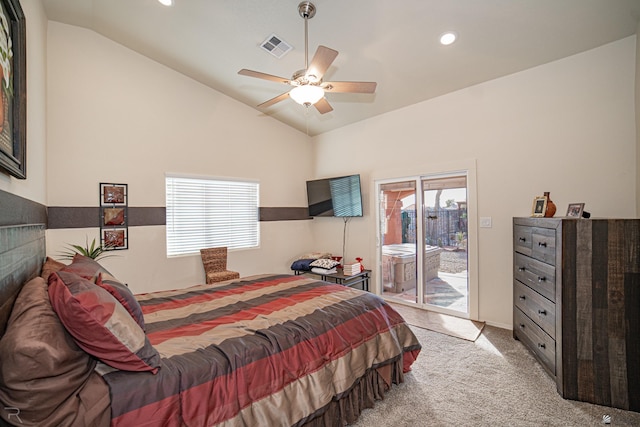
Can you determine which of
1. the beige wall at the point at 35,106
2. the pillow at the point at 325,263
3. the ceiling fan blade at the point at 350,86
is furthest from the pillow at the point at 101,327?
the pillow at the point at 325,263

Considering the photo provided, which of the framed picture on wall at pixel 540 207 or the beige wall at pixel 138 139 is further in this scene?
the beige wall at pixel 138 139

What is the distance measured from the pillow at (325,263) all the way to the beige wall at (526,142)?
1646 millimetres

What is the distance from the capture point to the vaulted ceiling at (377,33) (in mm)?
2402

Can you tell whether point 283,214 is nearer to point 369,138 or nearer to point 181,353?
point 369,138

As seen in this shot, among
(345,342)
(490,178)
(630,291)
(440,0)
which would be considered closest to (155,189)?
(345,342)

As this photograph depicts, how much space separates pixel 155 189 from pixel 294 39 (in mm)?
Answer: 2567

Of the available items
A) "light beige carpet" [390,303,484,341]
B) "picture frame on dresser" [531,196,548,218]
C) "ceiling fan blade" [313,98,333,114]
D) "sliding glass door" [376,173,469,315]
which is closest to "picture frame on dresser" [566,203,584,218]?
"picture frame on dresser" [531,196,548,218]

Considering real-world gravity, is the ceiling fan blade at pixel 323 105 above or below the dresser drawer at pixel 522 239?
above

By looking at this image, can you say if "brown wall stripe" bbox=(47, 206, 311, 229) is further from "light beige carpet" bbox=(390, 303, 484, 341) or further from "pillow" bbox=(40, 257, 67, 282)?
"light beige carpet" bbox=(390, 303, 484, 341)

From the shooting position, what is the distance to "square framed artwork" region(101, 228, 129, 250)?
3299 millimetres

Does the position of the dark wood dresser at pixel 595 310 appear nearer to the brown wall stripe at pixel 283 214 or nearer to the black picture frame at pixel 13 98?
the black picture frame at pixel 13 98

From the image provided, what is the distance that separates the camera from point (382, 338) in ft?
6.86

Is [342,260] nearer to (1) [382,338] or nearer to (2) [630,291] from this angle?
(1) [382,338]


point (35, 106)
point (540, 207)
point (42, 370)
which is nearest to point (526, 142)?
point (540, 207)
